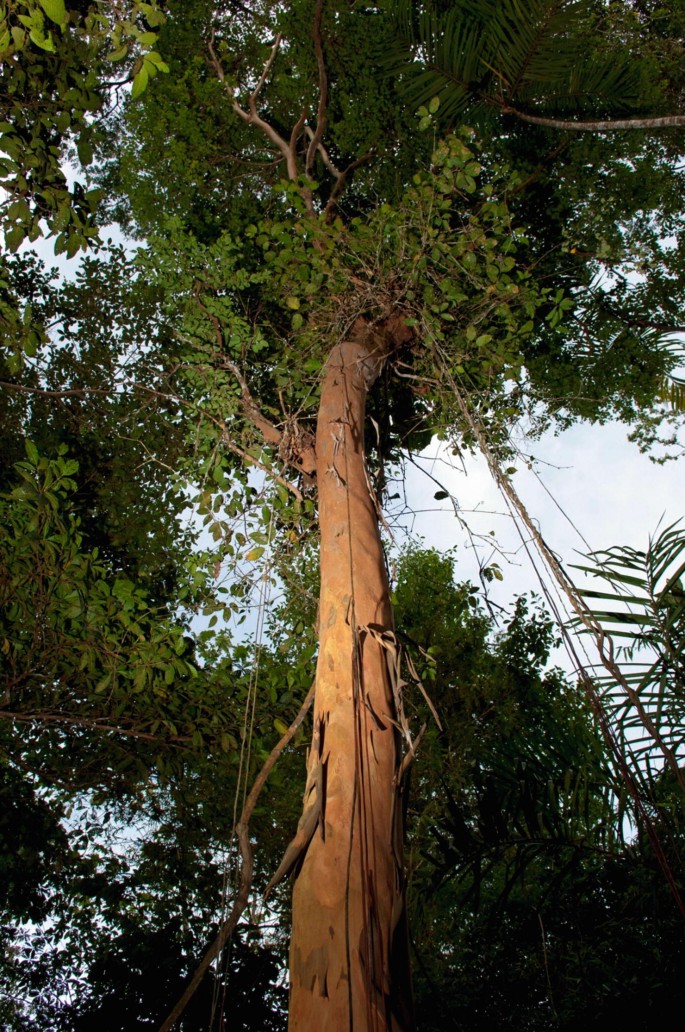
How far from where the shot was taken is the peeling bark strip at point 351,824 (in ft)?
4.69

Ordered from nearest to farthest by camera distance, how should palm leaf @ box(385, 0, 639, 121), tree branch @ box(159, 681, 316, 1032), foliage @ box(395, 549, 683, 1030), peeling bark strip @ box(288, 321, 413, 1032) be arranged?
1. peeling bark strip @ box(288, 321, 413, 1032)
2. tree branch @ box(159, 681, 316, 1032)
3. foliage @ box(395, 549, 683, 1030)
4. palm leaf @ box(385, 0, 639, 121)

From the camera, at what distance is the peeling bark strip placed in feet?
4.69

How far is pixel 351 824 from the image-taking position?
5.45ft

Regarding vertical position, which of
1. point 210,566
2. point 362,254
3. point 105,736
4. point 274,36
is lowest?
point 105,736

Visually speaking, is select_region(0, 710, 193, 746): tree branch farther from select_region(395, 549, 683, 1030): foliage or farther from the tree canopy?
select_region(395, 549, 683, 1030): foliage

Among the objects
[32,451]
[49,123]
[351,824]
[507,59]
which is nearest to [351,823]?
[351,824]

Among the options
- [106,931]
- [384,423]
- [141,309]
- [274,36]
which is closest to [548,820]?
[384,423]

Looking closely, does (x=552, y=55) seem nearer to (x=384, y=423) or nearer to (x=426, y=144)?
(x=426, y=144)

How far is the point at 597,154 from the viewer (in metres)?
5.79

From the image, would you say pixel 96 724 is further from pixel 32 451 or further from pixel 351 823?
pixel 351 823

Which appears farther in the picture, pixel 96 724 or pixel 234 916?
pixel 96 724

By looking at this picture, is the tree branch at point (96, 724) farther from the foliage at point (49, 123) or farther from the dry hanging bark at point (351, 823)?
the foliage at point (49, 123)

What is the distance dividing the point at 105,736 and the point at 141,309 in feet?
13.4

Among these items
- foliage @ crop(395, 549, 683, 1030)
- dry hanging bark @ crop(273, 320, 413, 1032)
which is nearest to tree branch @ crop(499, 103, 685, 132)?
dry hanging bark @ crop(273, 320, 413, 1032)
